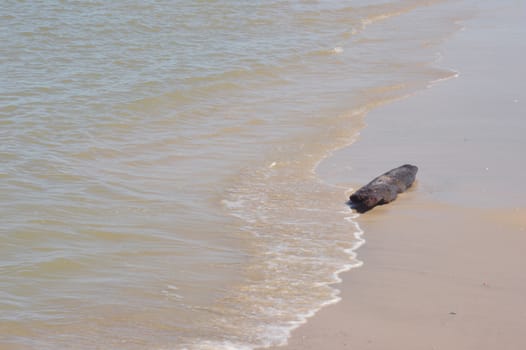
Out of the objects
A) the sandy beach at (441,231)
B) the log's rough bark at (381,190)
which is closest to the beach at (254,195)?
the sandy beach at (441,231)

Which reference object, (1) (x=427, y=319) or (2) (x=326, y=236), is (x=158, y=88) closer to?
(2) (x=326, y=236)

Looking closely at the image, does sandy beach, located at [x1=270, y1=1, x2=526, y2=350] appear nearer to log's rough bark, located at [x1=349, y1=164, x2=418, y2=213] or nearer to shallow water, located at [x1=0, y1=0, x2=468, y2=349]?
log's rough bark, located at [x1=349, y1=164, x2=418, y2=213]

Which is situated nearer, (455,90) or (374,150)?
(374,150)

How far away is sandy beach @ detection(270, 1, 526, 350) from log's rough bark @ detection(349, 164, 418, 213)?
0.09 metres

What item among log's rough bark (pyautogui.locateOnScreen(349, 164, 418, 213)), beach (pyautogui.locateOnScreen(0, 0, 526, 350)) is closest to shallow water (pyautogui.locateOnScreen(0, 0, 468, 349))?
beach (pyautogui.locateOnScreen(0, 0, 526, 350))

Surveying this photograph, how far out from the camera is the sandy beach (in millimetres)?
5238

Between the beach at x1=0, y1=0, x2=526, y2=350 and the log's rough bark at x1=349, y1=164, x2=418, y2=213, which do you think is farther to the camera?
the log's rough bark at x1=349, y1=164, x2=418, y2=213

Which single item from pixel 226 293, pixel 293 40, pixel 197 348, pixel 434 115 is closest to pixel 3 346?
pixel 197 348

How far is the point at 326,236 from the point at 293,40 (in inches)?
404

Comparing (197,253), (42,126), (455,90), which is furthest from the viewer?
(455,90)

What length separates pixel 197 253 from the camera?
6.69 m

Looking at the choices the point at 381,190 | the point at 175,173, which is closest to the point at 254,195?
the point at 175,173

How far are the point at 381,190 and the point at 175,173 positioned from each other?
2237mm

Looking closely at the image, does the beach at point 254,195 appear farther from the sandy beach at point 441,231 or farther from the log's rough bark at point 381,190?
the log's rough bark at point 381,190
